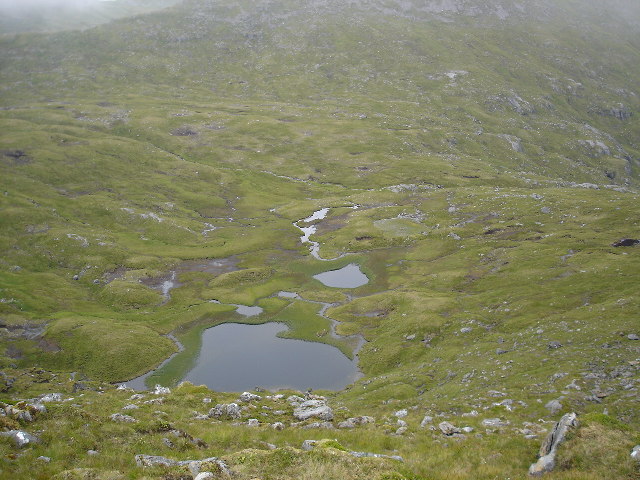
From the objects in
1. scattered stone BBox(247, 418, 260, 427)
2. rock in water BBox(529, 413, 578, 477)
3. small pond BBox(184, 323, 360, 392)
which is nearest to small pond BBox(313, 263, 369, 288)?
small pond BBox(184, 323, 360, 392)

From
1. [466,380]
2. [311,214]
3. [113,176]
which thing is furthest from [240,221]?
[466,380]

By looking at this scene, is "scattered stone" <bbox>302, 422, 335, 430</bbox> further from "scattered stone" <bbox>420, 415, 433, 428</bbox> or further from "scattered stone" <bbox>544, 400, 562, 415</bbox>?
"scattered stone" <bbox>544, 400, 562, 415</bbox>

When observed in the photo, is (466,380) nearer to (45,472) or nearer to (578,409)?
(578,409)

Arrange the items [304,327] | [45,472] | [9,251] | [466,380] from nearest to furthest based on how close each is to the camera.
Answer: [45,472]
[466,380]
[304,327]
[9,251]

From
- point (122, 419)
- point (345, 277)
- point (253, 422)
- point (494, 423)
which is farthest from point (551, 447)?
point (345, 277)

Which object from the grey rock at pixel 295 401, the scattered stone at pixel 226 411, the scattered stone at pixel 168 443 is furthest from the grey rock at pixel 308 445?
the grey rock at pixel 295 401

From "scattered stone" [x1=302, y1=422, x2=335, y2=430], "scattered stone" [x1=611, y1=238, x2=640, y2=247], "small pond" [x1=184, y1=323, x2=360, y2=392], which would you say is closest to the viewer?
"scattered stone" [x1=302, y1=422, x2=335, y2=430]
